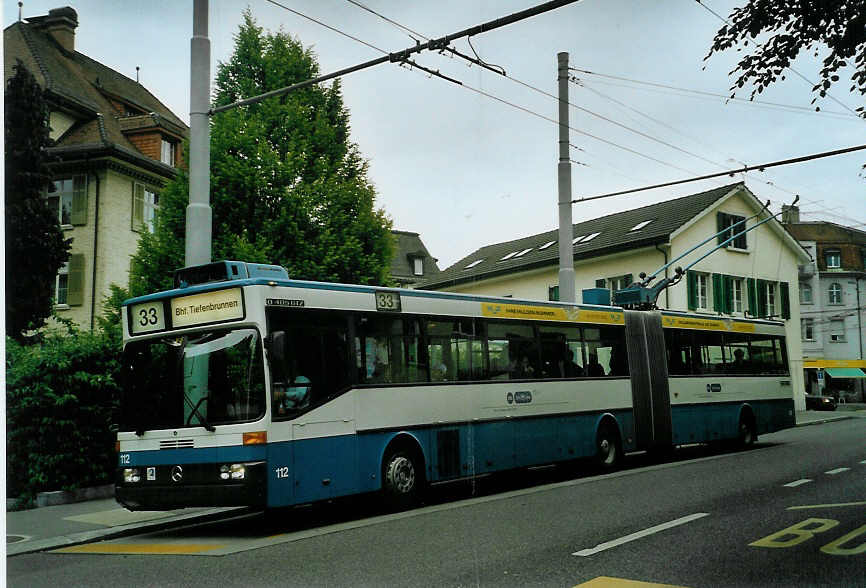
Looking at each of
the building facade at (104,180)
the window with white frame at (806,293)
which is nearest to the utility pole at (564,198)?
the building facade at (104,180)

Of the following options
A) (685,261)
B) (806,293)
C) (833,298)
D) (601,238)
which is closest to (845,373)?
(833,298)

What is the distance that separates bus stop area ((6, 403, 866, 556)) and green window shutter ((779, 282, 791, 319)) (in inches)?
1372

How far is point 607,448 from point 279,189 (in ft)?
35.4

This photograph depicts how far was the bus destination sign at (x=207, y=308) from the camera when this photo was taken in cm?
1020

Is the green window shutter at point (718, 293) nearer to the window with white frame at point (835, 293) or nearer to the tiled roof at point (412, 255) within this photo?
the tiled roof at point (412, 255)

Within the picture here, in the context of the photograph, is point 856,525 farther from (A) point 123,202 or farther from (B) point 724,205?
(B) point 724,205

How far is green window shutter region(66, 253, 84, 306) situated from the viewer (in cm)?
2764

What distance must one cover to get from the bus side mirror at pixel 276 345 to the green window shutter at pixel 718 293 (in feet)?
100

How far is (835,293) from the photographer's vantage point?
70000mm

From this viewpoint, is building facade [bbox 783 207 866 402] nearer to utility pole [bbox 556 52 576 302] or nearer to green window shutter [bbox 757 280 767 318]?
green window shutter [bbox 757 280 767 318]

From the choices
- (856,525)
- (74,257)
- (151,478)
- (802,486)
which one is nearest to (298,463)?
(151,478)

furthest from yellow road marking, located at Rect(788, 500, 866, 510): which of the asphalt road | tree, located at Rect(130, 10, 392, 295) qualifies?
tree, located at Rect(130, 10, 392, 295)

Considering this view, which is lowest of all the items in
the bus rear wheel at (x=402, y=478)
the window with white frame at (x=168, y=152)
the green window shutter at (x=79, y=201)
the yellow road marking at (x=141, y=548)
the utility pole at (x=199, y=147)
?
the yellow road marking at (x=141, y=548)

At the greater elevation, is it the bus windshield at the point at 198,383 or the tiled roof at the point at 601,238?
the tiled roof at the point at 601,238
